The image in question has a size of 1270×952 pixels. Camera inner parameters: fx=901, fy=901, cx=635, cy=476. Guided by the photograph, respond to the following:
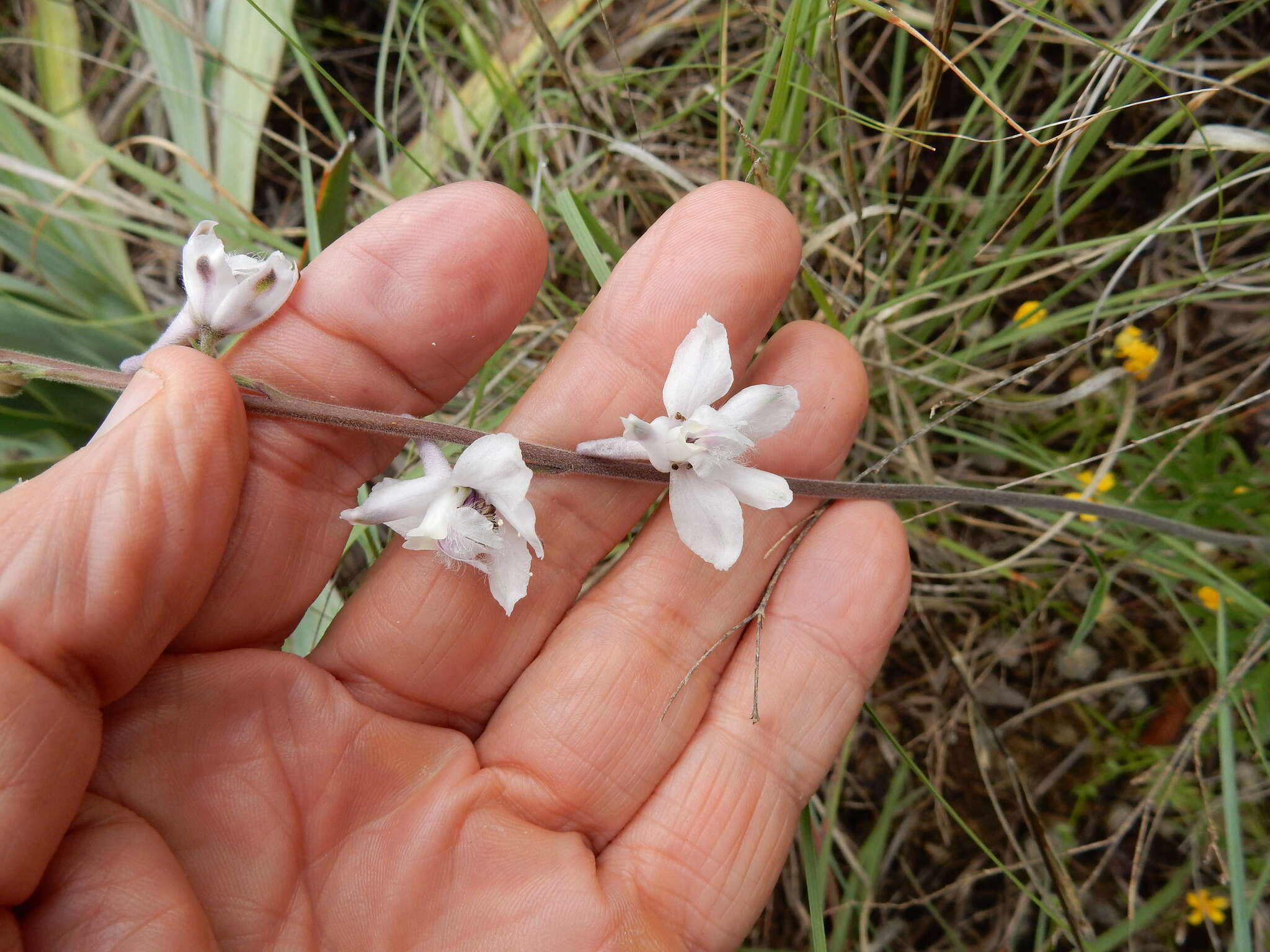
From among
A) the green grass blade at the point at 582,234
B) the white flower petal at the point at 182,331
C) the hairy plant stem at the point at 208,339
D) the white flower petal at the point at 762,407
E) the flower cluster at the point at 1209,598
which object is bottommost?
the flower cluster at the point at 1209,598

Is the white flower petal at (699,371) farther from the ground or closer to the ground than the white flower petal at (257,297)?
closer to the ground

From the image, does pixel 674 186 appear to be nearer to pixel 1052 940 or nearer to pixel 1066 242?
pixel 1066 242

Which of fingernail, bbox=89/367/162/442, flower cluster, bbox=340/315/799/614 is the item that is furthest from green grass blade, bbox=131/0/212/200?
flower cluster, bbox=340/315/799/614

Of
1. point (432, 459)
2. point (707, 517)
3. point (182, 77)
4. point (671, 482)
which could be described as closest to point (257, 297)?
point (432, 459)

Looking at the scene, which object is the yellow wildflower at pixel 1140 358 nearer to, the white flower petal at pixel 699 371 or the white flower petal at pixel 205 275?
the white flower petal at pixel 699 371

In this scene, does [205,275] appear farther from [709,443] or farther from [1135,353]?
[1135,353]

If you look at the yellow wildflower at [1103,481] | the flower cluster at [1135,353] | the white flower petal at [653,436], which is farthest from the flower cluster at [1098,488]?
the white flower petal at [653,436]
